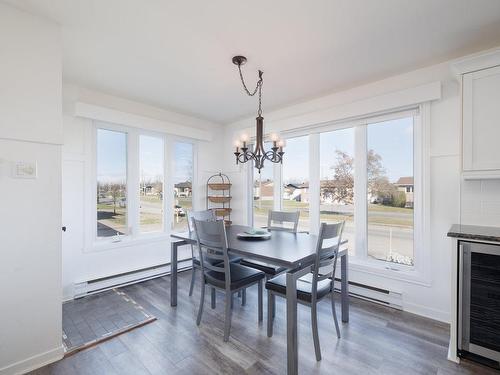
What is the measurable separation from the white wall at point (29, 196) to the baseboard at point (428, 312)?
3.18 metres

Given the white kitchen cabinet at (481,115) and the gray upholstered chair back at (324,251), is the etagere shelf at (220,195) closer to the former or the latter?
the gray upholstered chair back at (324,251)

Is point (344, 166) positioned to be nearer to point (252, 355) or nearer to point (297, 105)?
point (297, 105)

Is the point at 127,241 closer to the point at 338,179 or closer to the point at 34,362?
the point at 34,362

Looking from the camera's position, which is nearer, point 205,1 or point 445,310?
point 205,1

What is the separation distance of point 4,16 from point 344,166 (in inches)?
134

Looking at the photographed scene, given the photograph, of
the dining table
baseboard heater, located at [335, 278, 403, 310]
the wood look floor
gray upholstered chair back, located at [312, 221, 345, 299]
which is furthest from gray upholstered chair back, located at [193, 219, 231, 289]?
baseboard heater, located at [335, 278, 403, 310]

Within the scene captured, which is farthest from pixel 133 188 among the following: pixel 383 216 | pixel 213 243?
pixel 383 216

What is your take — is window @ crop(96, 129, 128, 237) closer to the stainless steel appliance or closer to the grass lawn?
the grass lawn

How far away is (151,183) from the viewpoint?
12.1 ft

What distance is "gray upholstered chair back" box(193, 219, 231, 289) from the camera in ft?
6.66

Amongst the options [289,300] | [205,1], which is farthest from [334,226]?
[205,1]

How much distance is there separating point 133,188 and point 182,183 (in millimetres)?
812

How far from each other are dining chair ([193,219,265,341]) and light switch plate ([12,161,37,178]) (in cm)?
126

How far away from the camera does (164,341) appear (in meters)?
2.05
